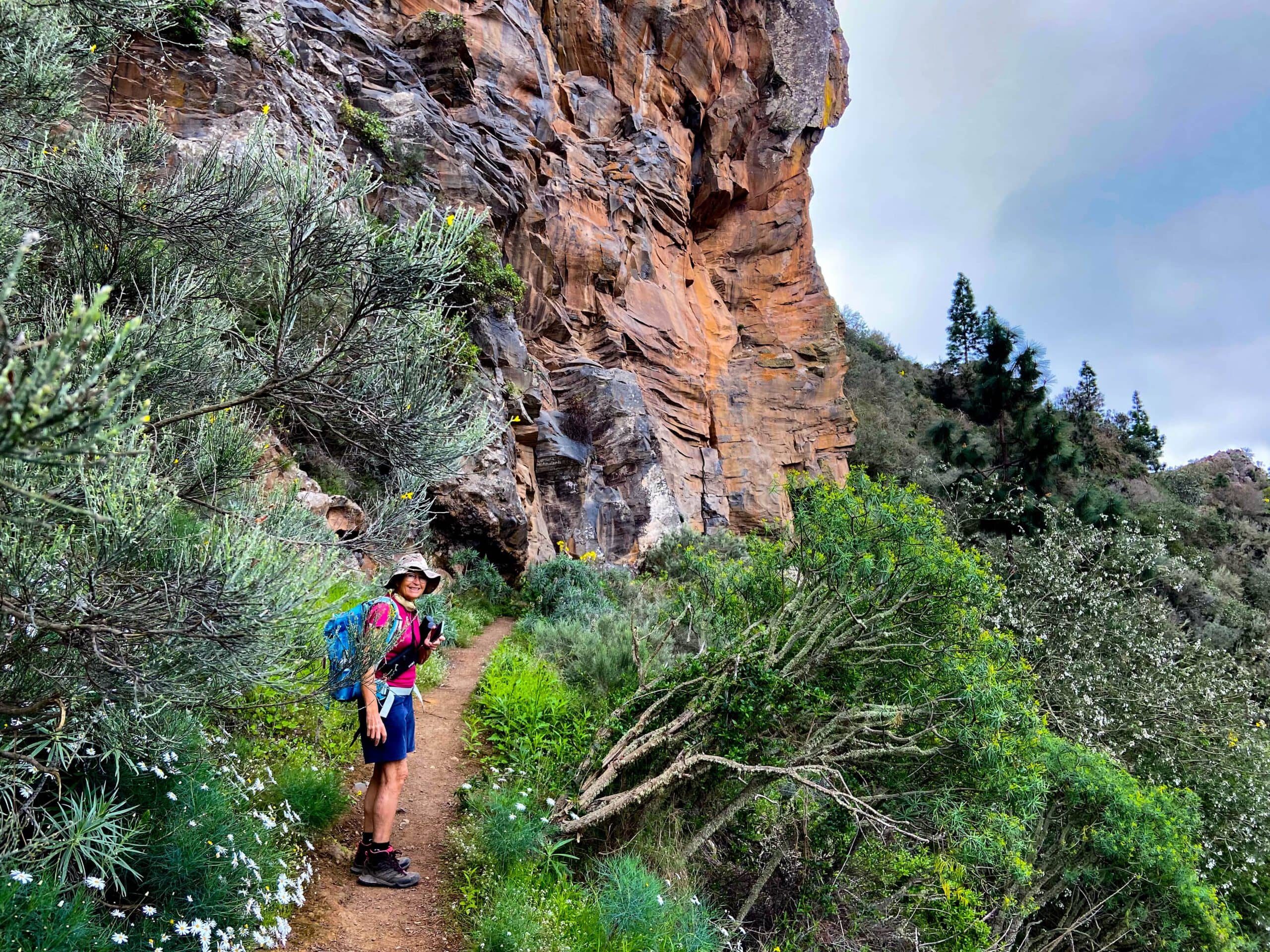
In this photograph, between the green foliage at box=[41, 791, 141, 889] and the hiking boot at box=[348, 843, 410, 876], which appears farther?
the hiking boot at box=[348, 843, 410, 876]

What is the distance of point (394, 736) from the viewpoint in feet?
13.5

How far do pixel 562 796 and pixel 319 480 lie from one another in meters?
7.12

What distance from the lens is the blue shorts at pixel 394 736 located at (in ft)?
13.2

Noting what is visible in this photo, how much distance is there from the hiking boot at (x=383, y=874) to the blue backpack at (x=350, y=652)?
1.08 meters

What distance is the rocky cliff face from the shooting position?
521 inches

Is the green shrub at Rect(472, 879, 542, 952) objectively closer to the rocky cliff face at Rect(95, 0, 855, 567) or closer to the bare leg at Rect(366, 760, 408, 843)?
the bare leg at Rect(366, 760, 408, 843)

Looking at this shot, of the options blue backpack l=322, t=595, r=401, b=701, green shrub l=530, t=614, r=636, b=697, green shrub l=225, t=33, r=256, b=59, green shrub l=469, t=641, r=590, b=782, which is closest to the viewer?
blue backpack l=322, t=595, r=401, b=701

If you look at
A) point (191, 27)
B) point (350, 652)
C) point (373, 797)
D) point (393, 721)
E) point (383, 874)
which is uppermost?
point (191, 27)

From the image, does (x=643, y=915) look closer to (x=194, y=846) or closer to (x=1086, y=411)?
(x=194, y=846)

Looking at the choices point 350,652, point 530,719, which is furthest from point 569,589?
point 350,652

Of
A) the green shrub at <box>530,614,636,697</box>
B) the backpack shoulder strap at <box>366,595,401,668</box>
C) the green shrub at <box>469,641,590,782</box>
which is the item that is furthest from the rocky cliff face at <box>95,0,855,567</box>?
the backpack shoulder strap at <box>366,595,401,668</box>

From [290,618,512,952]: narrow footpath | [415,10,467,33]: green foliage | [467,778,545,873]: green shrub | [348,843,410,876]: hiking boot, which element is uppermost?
[415,10,467,33]: green foliage

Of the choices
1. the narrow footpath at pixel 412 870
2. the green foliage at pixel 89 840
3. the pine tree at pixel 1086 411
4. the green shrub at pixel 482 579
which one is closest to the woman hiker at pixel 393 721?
the narrow footpath at pixel 412 870

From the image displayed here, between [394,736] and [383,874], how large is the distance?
89 centimetres
